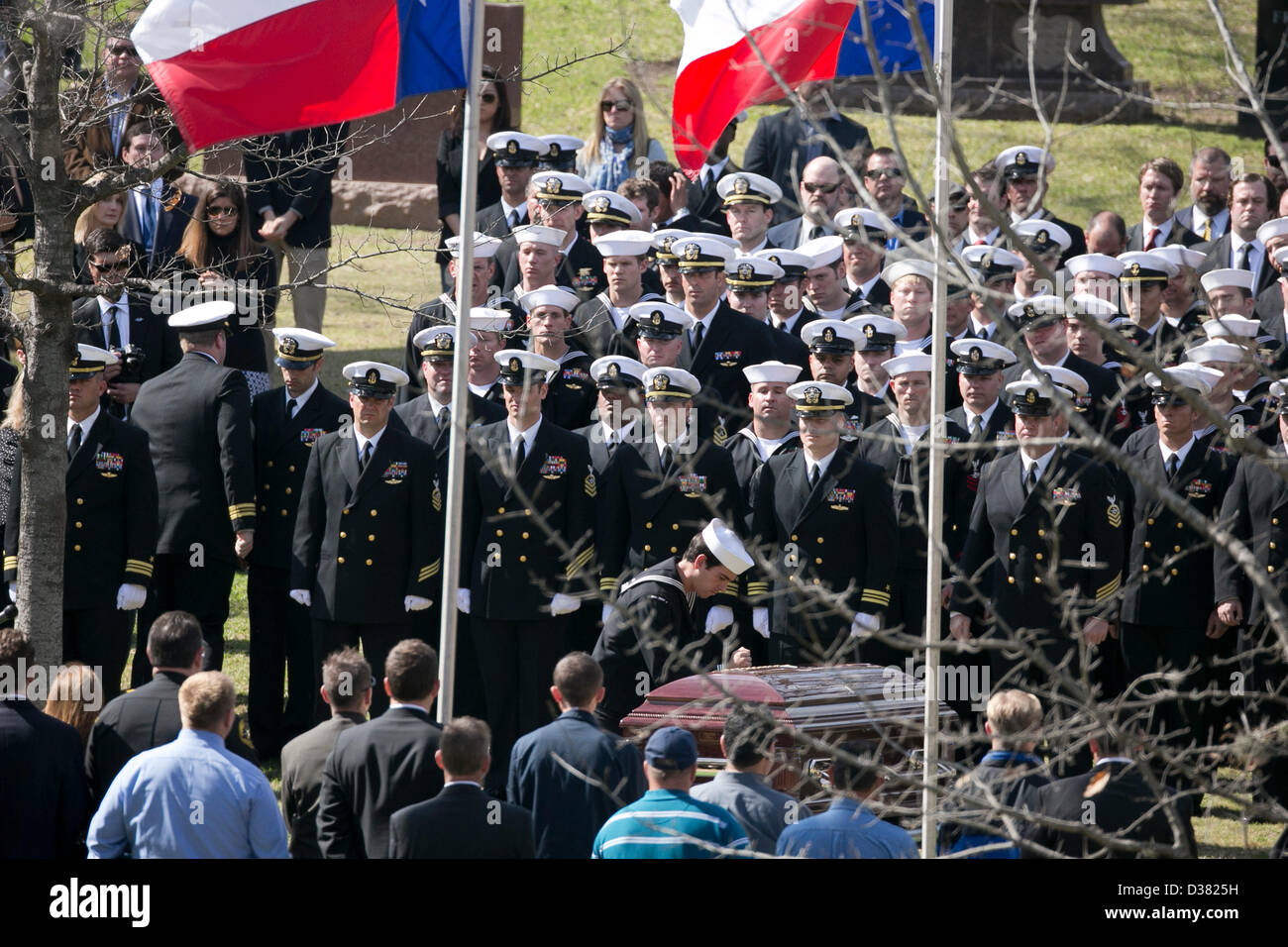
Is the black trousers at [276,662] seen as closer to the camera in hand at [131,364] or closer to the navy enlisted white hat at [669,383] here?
the camera in hand at [131,364]

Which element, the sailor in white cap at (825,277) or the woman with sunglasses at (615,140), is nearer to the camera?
the sailor in white cap at (825,277)

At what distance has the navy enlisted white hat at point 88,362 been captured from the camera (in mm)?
10197

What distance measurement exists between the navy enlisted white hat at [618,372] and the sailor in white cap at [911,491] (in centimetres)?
126

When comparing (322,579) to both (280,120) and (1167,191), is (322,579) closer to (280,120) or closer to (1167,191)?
(280,120)

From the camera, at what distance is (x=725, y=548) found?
891 cm

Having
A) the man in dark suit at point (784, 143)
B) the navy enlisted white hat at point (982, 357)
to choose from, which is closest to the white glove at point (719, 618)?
the navy enlisted white hat at point (982, 357)

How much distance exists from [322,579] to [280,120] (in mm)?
3085

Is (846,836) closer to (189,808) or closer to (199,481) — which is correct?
(189,808)

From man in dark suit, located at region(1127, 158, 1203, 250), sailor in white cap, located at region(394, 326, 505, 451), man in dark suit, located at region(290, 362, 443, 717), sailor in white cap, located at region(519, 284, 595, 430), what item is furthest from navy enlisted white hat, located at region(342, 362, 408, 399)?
man in dark suit, located at region(1127, 158, 1203, 250)

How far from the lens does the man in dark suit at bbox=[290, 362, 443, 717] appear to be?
1018 cm

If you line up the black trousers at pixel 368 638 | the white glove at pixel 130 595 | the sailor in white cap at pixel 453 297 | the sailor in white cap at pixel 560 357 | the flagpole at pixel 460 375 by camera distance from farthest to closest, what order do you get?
1. the sailor in white cap at pixel 453 297
2. the sailor in white cap at pixel 560 357
3. the black trousers at pixel 368 638
4. the white glove at pixel 130 595
5. the flagpole at pixel 460 375

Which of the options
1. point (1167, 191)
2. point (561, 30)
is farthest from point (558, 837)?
point (561, 30)

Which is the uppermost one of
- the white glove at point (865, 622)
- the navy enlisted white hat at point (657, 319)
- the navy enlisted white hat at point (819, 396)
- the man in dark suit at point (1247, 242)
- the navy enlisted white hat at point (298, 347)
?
the man in dark suit at point (1247, 242)

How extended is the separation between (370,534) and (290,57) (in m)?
3.03
